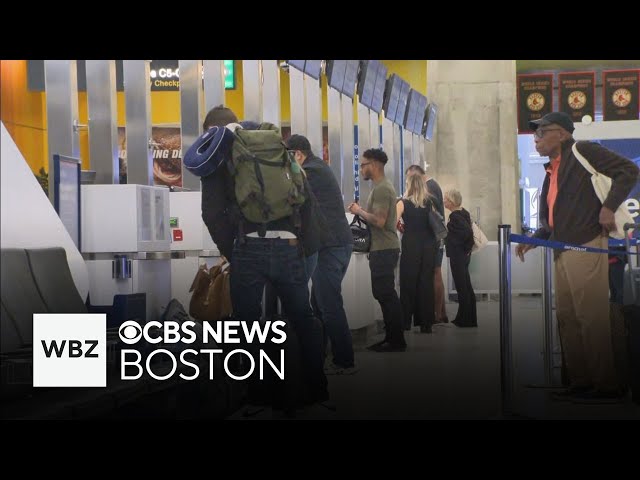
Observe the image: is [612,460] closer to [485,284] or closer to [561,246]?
[561,246]

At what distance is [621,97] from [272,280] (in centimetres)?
194

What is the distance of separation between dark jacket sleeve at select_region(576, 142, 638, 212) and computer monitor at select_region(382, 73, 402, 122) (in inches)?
59.0

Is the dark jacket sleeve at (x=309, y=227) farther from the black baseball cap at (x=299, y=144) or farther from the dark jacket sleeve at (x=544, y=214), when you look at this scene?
the dark jacket sleeve at (x=544, y=214)

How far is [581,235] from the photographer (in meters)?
5.17

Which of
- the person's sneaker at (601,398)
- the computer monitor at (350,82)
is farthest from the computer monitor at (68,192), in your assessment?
the person's sneaker at (601,398)

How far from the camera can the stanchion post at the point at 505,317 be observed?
4.86m

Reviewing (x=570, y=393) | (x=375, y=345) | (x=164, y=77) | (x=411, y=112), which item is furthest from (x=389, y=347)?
(x=164, y=77)

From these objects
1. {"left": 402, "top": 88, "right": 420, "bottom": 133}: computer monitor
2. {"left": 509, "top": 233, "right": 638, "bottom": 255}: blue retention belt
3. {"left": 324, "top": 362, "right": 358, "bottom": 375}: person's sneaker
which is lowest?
{"left": 324, "top": 362, "right": 358, "bottom": 375}: person's sneaker

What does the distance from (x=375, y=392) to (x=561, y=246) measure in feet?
3.64

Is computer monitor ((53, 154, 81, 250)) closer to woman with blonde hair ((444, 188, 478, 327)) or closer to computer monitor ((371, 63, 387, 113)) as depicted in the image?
computer monitor ((371, 63, 387, 113))

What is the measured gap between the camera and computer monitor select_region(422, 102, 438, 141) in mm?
6113

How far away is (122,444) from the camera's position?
14.6ft

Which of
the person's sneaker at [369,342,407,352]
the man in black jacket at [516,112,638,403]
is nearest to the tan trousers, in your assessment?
the man in black jacket at [516,112,638,403]

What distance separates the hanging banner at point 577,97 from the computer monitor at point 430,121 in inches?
35.4
